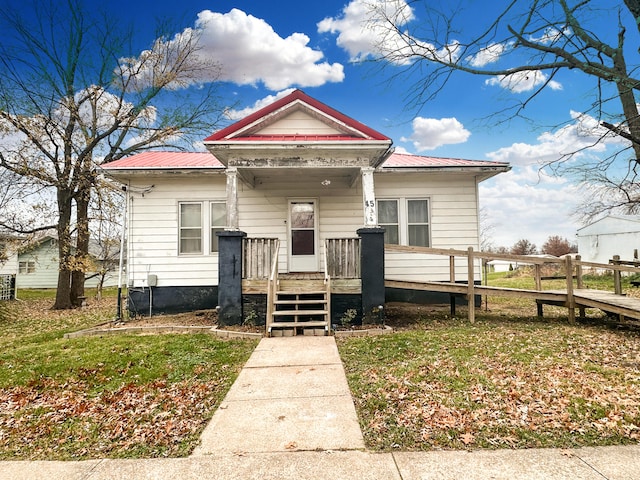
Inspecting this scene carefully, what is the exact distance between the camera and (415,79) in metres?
7.56

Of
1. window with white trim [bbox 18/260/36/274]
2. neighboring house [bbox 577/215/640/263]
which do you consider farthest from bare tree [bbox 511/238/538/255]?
window with white trim [bbox 18/260/36/274]

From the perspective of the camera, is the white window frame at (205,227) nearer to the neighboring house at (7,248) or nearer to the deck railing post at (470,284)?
→ the deck railing post at (470,284)

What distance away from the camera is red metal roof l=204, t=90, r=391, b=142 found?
7438 mm

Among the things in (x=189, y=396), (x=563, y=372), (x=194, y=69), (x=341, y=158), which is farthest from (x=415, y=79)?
(x=194, y=69)

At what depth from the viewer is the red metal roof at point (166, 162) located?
31.8 feet

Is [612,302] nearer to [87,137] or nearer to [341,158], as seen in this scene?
[341,158]

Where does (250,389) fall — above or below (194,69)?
below

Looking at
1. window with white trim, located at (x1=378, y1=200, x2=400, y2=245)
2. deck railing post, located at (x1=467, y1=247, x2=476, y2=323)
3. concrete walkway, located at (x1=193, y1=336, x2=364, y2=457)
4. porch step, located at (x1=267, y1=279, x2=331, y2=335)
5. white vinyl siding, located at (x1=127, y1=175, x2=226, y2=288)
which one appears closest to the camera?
Result: concrete walkway, located at (x1=193, y1=336, x2=364, y2=457)

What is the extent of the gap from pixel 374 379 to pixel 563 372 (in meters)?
2.44

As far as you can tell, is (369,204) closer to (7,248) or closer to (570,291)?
(570,291)

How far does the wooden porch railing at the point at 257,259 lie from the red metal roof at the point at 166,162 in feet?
10.7

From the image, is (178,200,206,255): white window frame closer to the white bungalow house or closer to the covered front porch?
the white bungalow house

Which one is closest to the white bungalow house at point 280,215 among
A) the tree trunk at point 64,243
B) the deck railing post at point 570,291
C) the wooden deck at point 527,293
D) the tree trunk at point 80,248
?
the wooden deck at point 527,293

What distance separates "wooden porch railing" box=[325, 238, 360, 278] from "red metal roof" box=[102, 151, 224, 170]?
4261 mm
